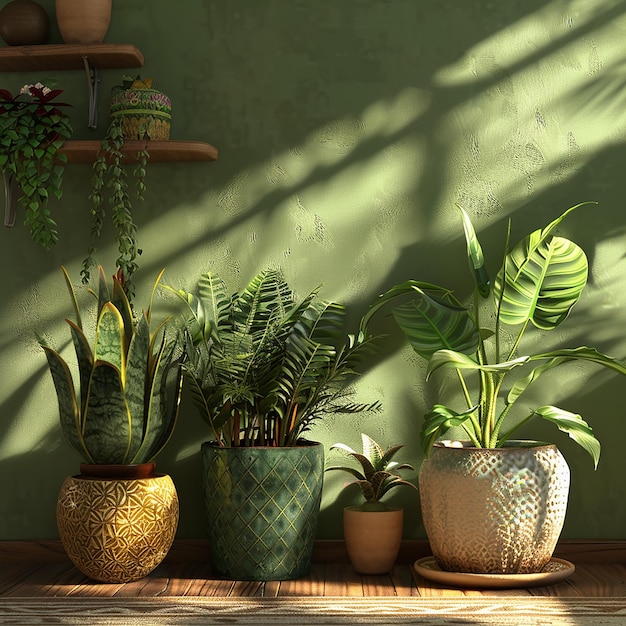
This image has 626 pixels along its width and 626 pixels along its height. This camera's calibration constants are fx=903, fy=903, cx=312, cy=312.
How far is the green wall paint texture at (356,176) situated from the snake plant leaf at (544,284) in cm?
31

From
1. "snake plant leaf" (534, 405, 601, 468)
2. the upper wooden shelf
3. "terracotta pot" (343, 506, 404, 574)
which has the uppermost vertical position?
the upper wooden shelf

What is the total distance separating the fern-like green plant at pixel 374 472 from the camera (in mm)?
3053

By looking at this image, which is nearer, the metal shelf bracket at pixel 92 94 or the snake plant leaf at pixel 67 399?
the snake plant leaf at pixel 67 399

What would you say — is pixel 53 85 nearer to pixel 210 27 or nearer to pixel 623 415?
pixel 210 27

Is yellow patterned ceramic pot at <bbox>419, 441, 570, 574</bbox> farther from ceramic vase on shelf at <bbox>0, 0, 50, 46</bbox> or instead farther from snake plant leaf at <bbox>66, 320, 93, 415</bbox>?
ceramic vase on shelf at <bbox>0, 0, 50, 46</bbox>

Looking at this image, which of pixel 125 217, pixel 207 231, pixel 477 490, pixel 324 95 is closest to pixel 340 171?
pixel 324 95

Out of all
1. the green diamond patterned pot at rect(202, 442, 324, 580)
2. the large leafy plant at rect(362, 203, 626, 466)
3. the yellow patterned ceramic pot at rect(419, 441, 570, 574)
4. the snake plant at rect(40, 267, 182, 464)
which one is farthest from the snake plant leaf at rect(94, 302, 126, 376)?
the yellow patterned ceramic pot at rect(419, 441, 570, 574)

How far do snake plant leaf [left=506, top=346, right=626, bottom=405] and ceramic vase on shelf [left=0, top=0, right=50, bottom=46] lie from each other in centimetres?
208

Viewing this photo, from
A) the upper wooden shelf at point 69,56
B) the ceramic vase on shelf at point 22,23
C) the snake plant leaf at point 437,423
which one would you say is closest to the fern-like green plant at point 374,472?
the snake plant leaf at point 437,423

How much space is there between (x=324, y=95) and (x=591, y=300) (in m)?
1.22

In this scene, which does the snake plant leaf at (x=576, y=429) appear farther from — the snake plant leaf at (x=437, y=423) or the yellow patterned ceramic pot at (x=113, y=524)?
the yellow patterned ceramic pot at (x=113, y=524)

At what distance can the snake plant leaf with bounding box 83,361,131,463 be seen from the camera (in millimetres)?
2863

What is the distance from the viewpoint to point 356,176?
10.8 feet

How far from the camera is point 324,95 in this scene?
330 cm
